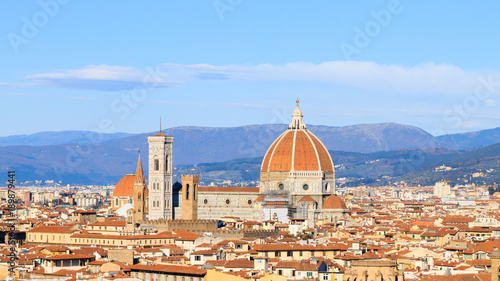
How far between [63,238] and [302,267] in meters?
41.3

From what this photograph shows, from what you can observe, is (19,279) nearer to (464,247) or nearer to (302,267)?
(302,267)

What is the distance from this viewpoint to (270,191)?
117375 millimetres

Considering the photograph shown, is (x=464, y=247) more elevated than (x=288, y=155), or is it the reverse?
(x=288, y=155)

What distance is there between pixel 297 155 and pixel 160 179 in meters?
13.9

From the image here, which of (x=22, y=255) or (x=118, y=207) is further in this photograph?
(x=118, y=207)

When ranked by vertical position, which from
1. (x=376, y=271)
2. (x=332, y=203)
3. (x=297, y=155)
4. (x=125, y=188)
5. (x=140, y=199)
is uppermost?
(x=297, y=155)

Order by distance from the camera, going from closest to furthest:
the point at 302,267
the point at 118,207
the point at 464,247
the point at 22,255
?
1. the point at 302,267
2. the point at 22,255
3. the point at 464,247
4. the point at 118,207

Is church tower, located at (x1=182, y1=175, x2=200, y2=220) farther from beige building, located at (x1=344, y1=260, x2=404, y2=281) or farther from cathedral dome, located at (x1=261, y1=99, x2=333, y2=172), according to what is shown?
beige building, located at (x1=344, y1=260, x2=404, y2=281)

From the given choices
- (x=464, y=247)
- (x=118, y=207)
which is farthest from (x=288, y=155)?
(x=464, y=247)

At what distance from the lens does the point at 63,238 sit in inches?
3600

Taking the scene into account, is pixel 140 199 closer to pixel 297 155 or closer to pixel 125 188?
pixel 297 155

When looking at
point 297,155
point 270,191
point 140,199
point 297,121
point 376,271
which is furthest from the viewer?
point 297,121

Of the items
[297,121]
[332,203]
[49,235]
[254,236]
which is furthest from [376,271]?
[297,121]

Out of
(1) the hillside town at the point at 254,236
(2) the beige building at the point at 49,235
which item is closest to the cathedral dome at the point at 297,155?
(1) the hillside town at the point at 254,236
